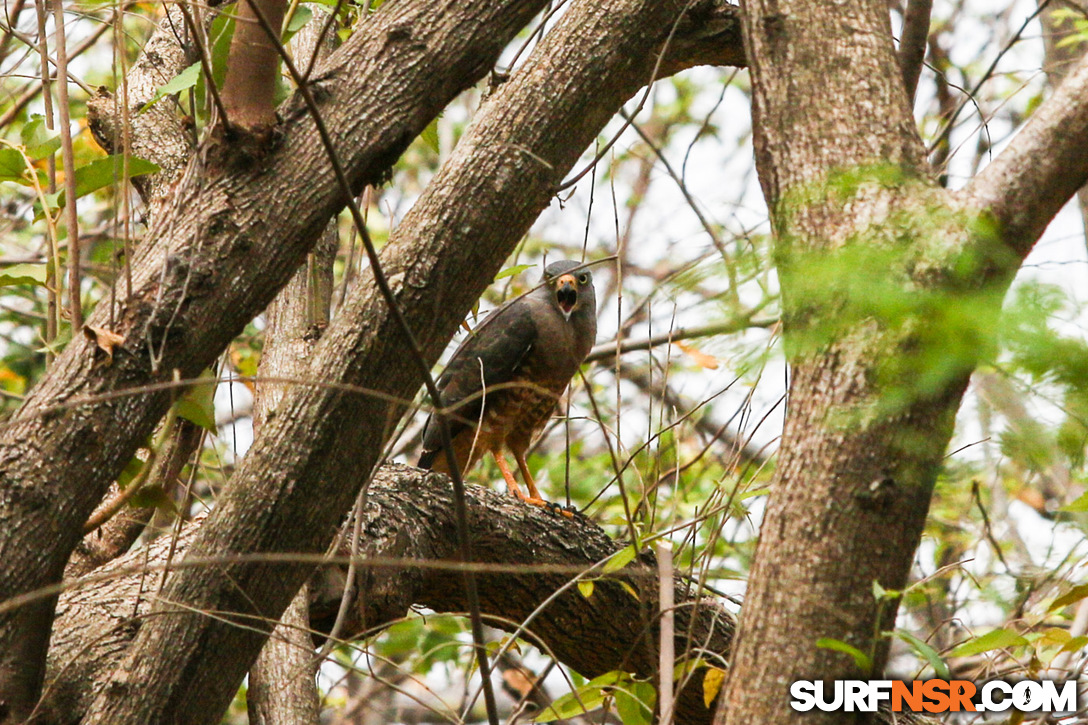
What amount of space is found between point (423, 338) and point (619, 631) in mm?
1439

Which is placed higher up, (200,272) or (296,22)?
(296,22)

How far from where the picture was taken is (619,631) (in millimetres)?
3508

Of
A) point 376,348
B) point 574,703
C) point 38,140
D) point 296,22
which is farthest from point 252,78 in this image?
point 574,703

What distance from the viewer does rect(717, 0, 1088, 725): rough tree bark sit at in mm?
1399

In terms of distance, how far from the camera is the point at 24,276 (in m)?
2.58

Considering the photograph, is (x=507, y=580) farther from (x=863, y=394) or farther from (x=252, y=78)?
(x=863, y=394)

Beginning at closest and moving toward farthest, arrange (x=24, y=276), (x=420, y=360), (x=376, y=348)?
(x=420, y=360), (x=376, y=348), (x=24, y=276)

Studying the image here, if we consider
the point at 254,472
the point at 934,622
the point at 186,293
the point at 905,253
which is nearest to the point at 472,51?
the point at 186,293

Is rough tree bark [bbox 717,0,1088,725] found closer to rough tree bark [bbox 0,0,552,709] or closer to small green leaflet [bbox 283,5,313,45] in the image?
rough tree bark [bbox 0,0,552,709]

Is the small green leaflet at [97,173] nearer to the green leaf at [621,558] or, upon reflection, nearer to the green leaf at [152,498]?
the green leaf at [152,498]

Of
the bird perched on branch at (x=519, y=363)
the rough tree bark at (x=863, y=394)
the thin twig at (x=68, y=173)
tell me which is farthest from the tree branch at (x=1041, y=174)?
the bird perched on branch at (x=519, y=363)

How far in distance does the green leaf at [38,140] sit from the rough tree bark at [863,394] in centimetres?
188

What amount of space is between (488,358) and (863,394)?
142 inches

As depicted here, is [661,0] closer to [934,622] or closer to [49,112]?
[49,112]
